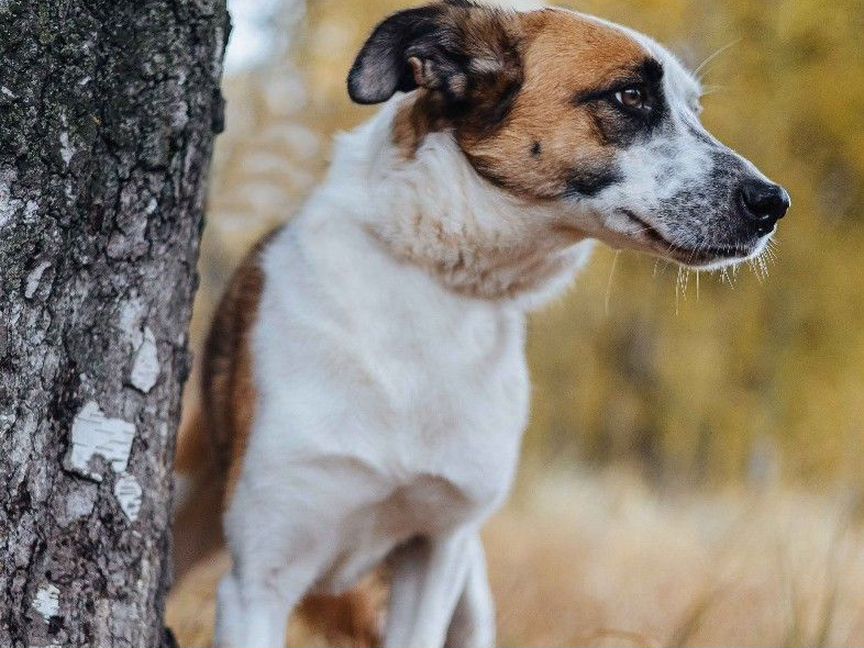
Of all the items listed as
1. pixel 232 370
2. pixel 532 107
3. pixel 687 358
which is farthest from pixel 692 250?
pixel 687 358

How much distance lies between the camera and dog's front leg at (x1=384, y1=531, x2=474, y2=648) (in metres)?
2.85

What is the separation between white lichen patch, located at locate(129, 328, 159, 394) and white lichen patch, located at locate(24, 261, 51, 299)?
0.25 m

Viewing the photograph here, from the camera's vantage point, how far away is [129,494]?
2.09 metres

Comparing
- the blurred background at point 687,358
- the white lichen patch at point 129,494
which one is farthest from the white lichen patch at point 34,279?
the blurred background at point 687,358

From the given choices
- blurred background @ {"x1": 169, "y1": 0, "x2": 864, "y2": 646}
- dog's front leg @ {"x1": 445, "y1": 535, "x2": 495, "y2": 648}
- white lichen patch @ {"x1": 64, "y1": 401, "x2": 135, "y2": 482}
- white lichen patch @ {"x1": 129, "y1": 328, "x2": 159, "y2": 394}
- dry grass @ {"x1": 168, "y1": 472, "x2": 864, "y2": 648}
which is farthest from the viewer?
blurred background @ {"x1": 169, "y1": 0, "x2": 864, "y2": 646}

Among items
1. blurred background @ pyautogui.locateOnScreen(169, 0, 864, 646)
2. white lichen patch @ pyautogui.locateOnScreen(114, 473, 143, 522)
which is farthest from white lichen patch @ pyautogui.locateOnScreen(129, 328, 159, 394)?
blurred background @ pyautogui.locateOnScreen(169, 0, 864, 646)

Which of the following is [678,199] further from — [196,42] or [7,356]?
[7,356]

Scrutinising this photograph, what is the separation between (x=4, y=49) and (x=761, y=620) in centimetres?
330

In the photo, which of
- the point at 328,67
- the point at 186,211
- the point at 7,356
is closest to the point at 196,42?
the point at 186,211

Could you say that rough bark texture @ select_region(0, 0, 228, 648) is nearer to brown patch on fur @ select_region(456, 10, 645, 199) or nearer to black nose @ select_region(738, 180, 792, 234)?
brown patch on fur @ select_region(456, 10, 645, 199)

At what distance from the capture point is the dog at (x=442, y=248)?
249 centimetres

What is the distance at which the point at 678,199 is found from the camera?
247 centimetres

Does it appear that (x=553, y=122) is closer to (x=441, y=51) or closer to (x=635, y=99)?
(x=635, y=99)

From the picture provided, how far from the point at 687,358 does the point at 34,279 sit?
8.09 metres
